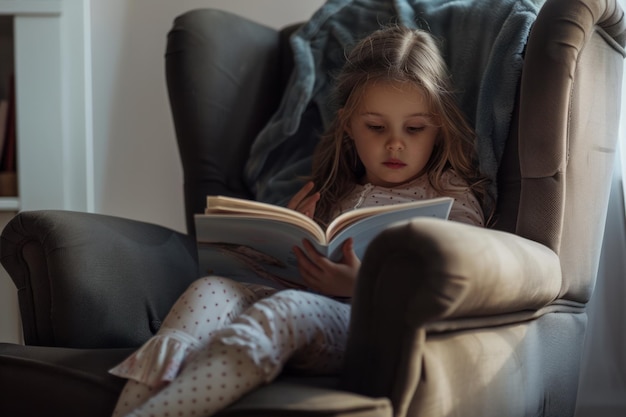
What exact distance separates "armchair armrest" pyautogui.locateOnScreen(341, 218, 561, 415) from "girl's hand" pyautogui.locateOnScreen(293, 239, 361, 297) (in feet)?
0.63

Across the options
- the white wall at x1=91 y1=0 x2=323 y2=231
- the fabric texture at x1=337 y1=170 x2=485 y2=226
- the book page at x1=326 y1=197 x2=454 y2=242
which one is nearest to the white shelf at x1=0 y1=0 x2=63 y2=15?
the white wall at x1=91 y1=0 x2=323 y2=231

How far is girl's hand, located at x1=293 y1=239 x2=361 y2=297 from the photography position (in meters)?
1.19

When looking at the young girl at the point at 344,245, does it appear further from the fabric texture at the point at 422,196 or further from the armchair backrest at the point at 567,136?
the armchair backrest at the point at 567,136

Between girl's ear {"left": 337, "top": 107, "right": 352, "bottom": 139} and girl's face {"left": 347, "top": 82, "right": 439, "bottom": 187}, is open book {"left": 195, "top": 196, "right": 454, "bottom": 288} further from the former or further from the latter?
girl's ear {"left": 337, "top": 107, "right": 352, "bottom": 139}

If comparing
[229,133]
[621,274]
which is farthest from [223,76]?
[621,274]

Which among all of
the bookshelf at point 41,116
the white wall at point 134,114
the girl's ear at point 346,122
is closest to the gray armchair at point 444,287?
the girl's ear at point 346,122

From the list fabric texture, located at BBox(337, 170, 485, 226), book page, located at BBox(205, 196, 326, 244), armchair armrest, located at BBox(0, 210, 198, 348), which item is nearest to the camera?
book page, located at BBox(205, 196, 326, 244)

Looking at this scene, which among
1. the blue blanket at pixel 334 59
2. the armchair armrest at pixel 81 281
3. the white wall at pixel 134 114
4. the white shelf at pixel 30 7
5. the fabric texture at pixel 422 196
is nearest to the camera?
the armchair armrest at pixel 81 281

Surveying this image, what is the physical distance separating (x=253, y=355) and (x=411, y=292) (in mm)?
195

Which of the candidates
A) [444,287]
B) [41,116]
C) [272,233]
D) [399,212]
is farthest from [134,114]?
[444,287]

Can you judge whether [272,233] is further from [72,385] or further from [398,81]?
[398,81]

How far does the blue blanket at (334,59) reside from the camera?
156 centimetres

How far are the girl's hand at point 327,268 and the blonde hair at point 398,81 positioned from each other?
339 millimetres

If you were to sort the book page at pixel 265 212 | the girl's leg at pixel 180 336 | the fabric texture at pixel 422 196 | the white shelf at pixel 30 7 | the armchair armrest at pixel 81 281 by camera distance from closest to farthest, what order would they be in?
the girl's leg at pixel 180 336
the book page at pixel 265 212
the armchair armrest at pixel 81 281
the fabric texture at pixel 422 196
the white shelf at pixel 30 7
